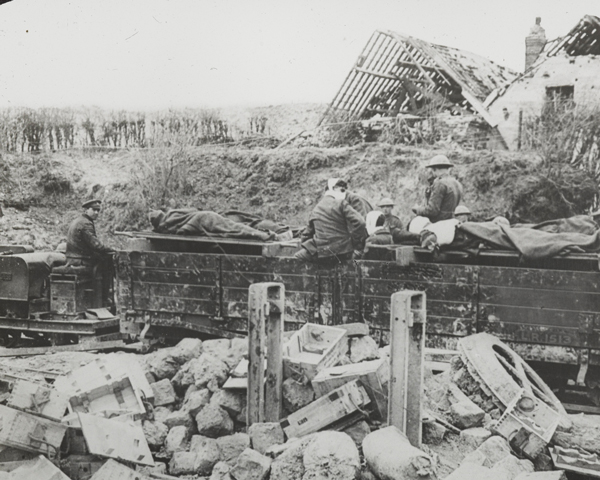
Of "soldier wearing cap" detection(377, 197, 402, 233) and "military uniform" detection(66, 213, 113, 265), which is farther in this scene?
"military uniform" detection(66, 213, 113, 265)

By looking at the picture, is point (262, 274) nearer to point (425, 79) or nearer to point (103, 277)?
point (103, 277)

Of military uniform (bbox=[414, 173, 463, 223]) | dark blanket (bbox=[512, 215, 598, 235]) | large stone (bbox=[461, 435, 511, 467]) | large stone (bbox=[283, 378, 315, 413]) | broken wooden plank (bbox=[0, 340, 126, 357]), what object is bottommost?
broken wooden plank (bbox=[0, 340, 126, 357])

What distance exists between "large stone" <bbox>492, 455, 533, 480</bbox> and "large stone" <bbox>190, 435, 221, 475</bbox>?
1.94m

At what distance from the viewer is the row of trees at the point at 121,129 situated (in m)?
15.5

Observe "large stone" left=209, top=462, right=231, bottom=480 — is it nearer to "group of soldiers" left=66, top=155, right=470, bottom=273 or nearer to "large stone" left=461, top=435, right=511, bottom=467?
"large stone" left=461, top=435, right=511, bottom=467

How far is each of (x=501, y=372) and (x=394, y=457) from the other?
1684 mm

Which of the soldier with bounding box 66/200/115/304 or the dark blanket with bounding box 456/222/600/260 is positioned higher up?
the dark blanket with bounding box 456/222/600/260

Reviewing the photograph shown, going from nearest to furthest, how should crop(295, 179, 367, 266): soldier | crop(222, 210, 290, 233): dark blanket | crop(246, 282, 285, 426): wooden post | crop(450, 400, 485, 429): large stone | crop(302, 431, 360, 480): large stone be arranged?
crop(302, 431, 360, 480): large stone
crop(450, 400, 485, 429): large stone
crop(246, 282, 285, 426): wooden post
crop(295, 179, 367, 266): soldier
crop(222, 210, 290, 233): dark blanket

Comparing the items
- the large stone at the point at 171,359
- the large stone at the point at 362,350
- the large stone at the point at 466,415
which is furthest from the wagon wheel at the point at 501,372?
the large stone at the point at 171,359

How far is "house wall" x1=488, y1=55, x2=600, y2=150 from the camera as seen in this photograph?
1072cm

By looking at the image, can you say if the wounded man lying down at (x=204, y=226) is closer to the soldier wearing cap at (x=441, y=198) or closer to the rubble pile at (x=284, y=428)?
the soldier wearing cap at (x=441, y=198)

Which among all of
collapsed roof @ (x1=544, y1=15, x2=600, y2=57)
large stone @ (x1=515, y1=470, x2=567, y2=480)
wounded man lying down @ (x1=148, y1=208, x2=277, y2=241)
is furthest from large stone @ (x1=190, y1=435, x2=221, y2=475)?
collapsed roof @ (x1=544, y1=15, x2=600, y2=57)

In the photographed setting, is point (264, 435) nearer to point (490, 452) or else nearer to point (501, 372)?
point (490, 452)

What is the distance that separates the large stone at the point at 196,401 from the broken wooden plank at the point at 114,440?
0.65m
